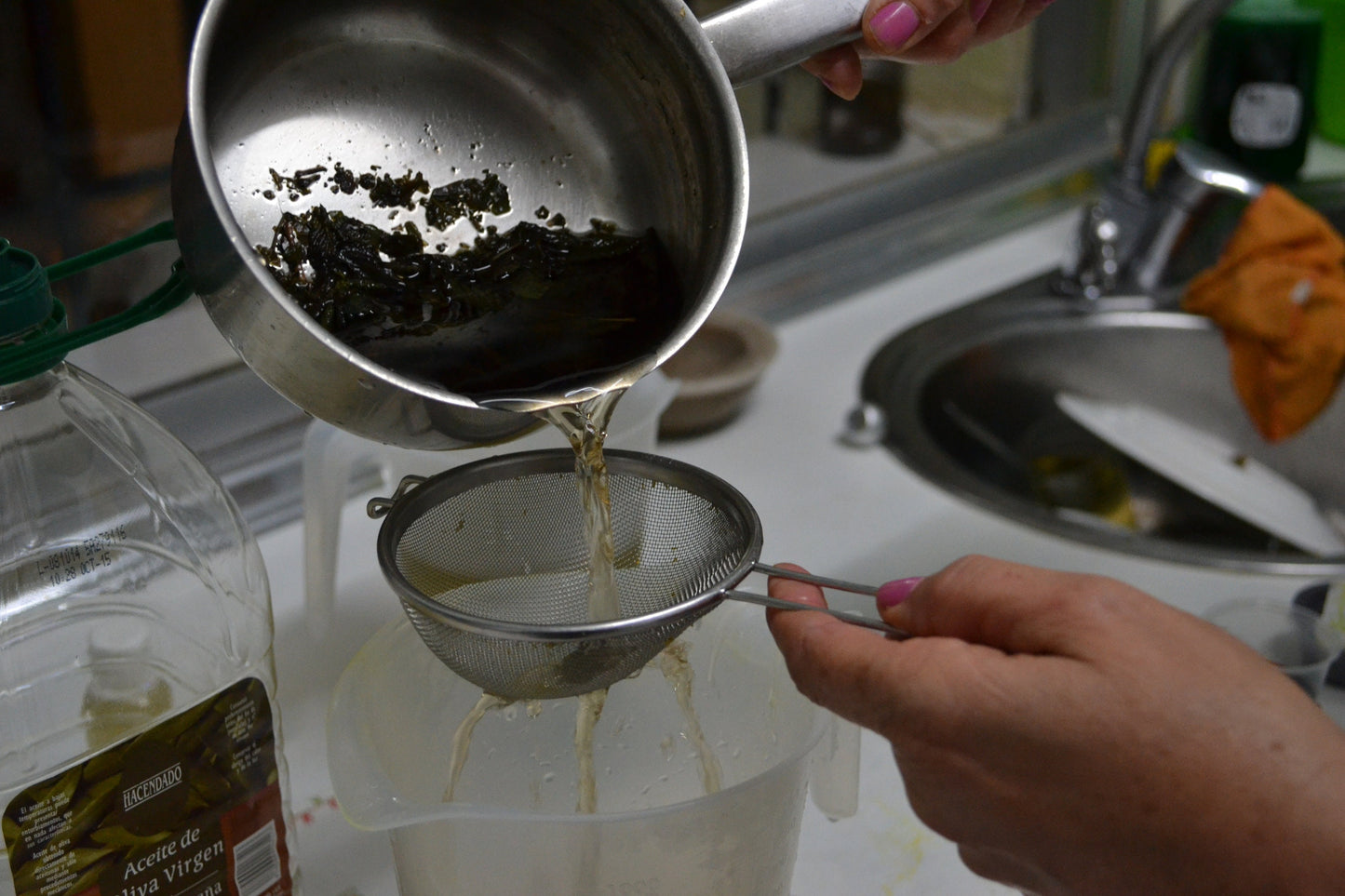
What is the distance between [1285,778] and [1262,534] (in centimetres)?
115

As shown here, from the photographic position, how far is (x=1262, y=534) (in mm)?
1646

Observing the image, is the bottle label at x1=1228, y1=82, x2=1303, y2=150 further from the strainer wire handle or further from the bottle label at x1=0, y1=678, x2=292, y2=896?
the bottle label at x1=0, y1=678, x2=292, y2=896

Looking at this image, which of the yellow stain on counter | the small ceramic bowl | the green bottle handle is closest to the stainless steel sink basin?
the small ceramic bowl

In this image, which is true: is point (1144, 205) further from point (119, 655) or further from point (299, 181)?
point (119, 655)

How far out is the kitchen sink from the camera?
5.47ft

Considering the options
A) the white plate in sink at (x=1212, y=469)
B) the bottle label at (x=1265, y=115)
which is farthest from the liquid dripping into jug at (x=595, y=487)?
the bottle label at (x=1265, y=115)

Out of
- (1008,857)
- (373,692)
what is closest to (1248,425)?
(1008,857)

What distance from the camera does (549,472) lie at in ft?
2.96

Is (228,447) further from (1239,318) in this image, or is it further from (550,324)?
(1239,318)

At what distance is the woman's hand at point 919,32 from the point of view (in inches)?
34.8

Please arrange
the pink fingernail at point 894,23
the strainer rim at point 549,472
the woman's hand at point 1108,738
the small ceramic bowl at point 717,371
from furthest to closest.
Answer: the small ceramic bowl at point 717,371 < the pink fingernail at point 894,23 < the strainer rim at point 549,472 < the woman's hand at point 1108,738

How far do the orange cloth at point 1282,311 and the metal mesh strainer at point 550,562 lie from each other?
1107 mm

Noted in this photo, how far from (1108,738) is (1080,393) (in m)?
1.28

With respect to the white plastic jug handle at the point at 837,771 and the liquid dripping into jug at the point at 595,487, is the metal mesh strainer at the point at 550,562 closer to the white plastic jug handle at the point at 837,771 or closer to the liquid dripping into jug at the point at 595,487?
the liquid dripping into jug at the point at 595,487
